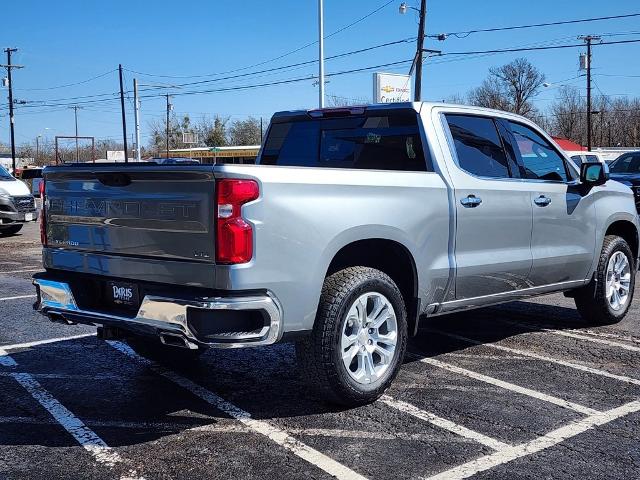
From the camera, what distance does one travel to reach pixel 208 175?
151 inches

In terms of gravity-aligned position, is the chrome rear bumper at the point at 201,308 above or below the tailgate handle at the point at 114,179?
below

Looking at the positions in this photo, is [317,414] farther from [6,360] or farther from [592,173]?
[592,173]

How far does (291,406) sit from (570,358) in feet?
7.95

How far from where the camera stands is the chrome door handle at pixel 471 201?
5125 mm

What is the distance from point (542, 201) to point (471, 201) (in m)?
0.95

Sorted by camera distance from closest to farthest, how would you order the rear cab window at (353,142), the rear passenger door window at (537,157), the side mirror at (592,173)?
the rear cab window at (353,142) < the rear passenger door window at (537,157) < the side mirror at (592,173)

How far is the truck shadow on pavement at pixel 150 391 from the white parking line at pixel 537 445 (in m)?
0.86

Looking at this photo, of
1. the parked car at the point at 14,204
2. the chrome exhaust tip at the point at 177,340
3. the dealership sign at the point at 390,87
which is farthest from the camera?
the dealership sign at the point at 390,87

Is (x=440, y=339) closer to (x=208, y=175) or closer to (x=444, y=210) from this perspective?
(x=444, y=210)

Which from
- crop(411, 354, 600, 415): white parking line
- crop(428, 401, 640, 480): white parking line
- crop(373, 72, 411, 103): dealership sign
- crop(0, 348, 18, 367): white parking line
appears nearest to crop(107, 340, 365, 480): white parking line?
crop(428, 401, 640, 480): white parking line

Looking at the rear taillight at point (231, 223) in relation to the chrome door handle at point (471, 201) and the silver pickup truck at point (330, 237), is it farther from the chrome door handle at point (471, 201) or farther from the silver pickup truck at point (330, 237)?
the chrome door handle at point (471, 201)

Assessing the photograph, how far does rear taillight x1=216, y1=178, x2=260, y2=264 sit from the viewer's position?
12.5 feet

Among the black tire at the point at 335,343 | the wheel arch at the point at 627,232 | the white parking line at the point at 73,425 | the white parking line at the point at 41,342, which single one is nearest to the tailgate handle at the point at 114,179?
the black tire at the point at 335,343

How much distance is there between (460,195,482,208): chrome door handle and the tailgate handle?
2.26m
